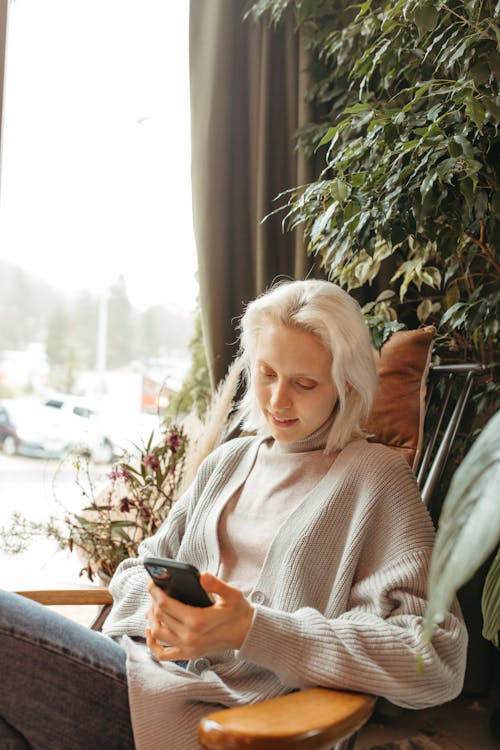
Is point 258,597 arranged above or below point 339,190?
below

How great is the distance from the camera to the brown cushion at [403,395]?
67.1 inches

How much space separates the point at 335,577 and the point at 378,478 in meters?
0.19

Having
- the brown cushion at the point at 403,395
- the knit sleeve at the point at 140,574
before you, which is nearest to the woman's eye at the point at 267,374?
the knit sleeve at the point at 140,574

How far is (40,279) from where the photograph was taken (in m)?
2.93

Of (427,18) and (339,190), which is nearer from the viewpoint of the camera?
(427,18)

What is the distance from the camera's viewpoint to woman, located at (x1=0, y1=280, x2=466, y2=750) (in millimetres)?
1103

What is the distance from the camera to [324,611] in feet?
4.23

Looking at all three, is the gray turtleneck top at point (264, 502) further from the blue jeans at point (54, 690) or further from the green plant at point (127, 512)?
the green plant at point (127, 512)

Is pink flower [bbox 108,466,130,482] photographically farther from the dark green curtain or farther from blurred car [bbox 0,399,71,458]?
blurred car [bbox 0,399,71,458]

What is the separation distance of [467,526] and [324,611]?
76cm

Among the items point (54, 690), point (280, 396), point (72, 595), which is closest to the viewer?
point (54, 690)

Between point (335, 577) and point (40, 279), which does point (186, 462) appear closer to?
point (335, 577)

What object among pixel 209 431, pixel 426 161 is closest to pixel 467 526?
pixel 426 161

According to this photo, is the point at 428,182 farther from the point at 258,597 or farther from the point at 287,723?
the point at 287,723
